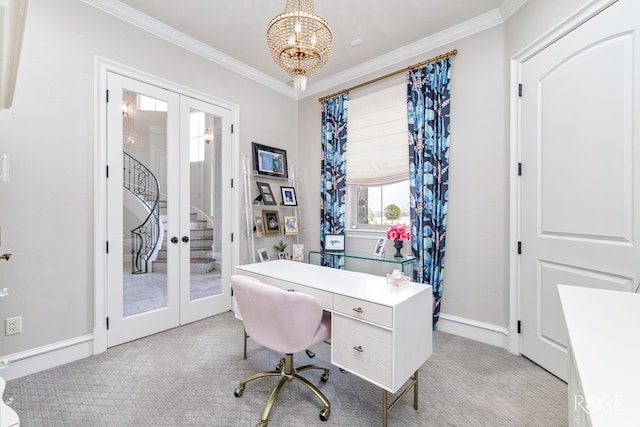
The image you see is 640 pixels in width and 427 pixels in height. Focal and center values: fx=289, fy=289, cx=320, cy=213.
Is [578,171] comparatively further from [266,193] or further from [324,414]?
[266,193]

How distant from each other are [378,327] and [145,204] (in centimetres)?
253

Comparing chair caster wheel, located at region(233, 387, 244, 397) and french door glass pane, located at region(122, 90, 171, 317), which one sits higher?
french door glass pane, located at region(122, 90, 171, 317)

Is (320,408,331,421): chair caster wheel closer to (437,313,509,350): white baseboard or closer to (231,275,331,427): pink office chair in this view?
(231,275,331,427): pink office chair

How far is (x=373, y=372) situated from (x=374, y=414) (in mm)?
428

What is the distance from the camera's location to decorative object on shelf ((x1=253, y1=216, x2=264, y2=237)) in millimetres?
3723

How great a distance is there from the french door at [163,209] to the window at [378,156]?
1584 millimetres

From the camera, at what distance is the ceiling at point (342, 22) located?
2.57 meters

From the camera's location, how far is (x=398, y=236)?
3.01 metres

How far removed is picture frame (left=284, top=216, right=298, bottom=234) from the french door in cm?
84

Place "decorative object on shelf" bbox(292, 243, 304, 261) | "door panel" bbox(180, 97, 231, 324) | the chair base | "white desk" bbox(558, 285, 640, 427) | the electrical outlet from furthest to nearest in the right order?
"decorative object on shelf" bbox(292, 243, 304, 261)
"door panel" bbox(180, 97, 231, 324)
the electrical outlet
the chair base
"white desk" bbox(558, 285, 640, 427)

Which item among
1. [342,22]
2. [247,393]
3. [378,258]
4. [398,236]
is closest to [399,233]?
[398,236]

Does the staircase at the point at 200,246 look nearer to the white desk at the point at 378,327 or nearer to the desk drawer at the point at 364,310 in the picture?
the white desk at the point at 378,327

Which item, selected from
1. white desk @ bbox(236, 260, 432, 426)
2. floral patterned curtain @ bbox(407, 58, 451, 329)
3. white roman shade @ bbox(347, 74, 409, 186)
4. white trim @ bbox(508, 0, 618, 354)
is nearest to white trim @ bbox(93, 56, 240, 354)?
white desk @ bbox(236, 260, 432, 426)

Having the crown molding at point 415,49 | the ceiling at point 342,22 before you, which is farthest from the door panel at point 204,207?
the crown molding at point 415,49
